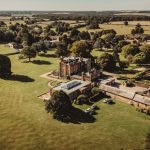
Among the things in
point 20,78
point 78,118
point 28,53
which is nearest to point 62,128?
point 78,118

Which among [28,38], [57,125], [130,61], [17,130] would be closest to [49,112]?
[57,125]

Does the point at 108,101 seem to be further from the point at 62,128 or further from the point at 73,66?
the point at 73,66

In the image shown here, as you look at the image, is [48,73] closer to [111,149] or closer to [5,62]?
[5,62]

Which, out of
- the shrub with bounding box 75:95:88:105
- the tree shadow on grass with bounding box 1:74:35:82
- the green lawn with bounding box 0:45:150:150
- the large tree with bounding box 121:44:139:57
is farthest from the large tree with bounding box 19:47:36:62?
the shrub with bounding box 75:95:88:105

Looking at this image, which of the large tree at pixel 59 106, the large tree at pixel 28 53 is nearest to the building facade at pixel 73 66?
the large tree at pixel 28 53

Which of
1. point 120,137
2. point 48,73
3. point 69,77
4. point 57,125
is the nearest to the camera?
point 120,137

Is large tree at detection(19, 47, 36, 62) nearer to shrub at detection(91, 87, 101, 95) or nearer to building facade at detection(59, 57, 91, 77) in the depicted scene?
building facade at detection(59, 57, 91, 77)

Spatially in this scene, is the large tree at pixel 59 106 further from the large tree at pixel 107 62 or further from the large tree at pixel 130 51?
the large tree at pixel 130 51
